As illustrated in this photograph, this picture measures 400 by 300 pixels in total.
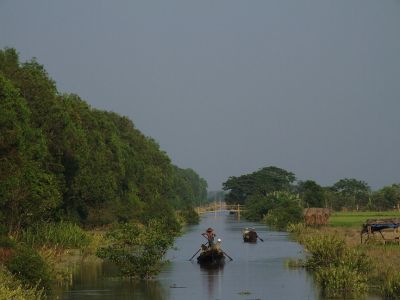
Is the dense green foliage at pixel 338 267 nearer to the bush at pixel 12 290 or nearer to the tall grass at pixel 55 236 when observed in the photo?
the bush at pixel 12 290

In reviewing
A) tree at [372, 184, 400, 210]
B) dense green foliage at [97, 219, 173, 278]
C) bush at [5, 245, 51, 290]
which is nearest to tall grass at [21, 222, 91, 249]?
dense green foliage at [97, 219, 173, 278]

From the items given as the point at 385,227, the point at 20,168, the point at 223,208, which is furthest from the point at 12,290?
the point at 223,208

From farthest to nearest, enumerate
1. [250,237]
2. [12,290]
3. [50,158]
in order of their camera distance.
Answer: [250,237]
[50,158]
[12,290]

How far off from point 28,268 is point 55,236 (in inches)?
711

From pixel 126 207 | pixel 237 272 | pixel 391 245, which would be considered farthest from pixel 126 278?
pixel 126 207

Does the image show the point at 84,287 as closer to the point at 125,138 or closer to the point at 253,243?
the point at 253,243

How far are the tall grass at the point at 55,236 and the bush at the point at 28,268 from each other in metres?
14.1

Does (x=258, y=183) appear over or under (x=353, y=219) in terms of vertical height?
over

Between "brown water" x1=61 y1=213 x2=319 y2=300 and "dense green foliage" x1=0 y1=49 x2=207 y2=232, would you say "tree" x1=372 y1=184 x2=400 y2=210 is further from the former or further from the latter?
"brown water" x1=61 y1=213 x2=319 y2=300

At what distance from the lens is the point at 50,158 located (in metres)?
47.6

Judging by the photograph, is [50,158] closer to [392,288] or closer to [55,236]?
[55,236]

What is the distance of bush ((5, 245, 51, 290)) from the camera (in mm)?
27211

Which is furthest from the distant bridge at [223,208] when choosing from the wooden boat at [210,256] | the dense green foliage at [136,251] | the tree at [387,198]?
the dense green foliage at [136,251]

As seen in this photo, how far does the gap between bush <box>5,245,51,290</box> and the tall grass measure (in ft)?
46.2
